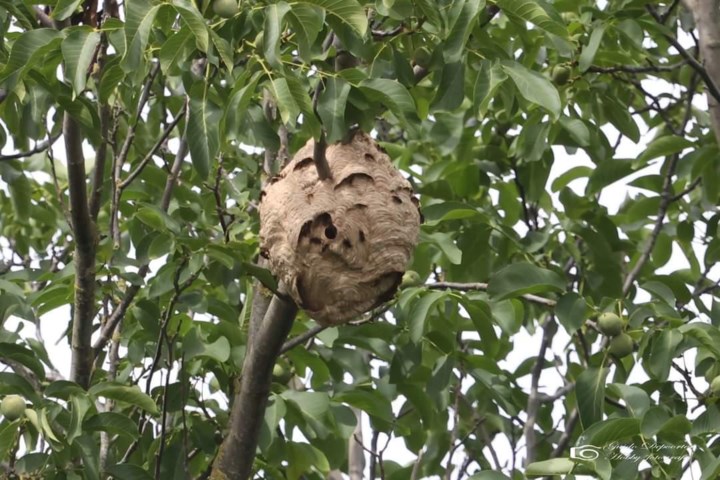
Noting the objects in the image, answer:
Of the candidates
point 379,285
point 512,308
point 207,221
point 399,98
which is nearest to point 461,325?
point 512,308

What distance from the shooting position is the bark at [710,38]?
12.5 ft

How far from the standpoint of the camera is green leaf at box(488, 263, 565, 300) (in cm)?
318

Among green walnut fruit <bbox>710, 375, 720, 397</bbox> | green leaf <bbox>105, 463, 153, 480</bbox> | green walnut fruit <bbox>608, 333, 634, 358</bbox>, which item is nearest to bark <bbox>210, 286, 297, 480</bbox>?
green leaf <bbox>105, 463, 153, 480</bbox>

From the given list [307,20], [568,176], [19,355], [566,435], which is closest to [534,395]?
[566,435]

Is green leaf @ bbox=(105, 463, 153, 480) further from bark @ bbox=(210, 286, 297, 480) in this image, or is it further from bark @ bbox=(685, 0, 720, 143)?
bark @ bbox=(685, 0, 720, 143)

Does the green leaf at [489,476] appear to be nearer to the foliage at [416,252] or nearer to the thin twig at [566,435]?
the foliage at [416,252]

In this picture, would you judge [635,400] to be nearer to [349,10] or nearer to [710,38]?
[349,10]

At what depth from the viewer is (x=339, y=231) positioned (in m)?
2.73

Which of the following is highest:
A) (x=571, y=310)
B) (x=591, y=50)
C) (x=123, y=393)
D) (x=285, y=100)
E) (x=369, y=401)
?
(x=591, y=50)

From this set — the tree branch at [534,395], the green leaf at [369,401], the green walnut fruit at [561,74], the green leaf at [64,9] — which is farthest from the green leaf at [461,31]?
the tree branch at [534,395]

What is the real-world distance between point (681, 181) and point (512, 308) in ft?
3.45

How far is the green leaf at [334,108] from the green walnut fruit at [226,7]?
0.29 m

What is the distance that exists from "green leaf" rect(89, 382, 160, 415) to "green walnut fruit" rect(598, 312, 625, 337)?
4.05ft

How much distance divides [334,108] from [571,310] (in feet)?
3.34
